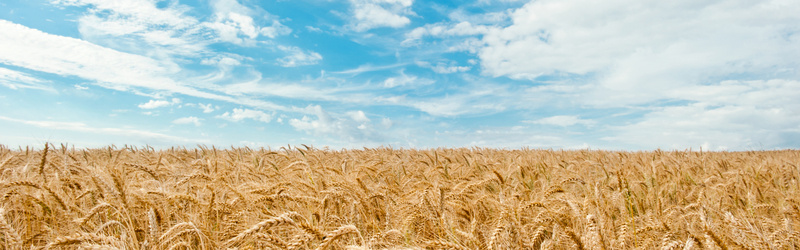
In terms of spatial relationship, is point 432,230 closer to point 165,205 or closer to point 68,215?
point 165,205

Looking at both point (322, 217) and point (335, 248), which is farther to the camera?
point (322, 217)

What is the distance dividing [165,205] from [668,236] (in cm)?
317

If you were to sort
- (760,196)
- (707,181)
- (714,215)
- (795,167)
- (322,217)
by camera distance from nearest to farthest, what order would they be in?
(322,217), (714,215), (760,196), (707,181), (795,167)

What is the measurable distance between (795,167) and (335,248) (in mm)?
7051

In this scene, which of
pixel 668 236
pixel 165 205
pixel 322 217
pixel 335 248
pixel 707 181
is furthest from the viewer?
pixel 707 181

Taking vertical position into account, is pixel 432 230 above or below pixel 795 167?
below

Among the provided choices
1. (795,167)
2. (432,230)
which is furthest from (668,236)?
(795,167)

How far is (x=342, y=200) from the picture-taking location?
3.24 meters

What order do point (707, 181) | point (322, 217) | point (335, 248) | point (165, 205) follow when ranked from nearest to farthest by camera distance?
point (335, 248), point (322, 217), point (165, 205), point (707, 181)

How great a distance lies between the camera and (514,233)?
2.53 meters

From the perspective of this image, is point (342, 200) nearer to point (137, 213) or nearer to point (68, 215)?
point (137, 213)

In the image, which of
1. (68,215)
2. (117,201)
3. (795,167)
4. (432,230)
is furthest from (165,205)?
(795,167)

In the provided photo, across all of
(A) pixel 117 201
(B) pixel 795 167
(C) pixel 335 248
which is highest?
(B) pixel 795 167

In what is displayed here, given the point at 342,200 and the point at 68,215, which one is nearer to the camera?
the point at 68,215
